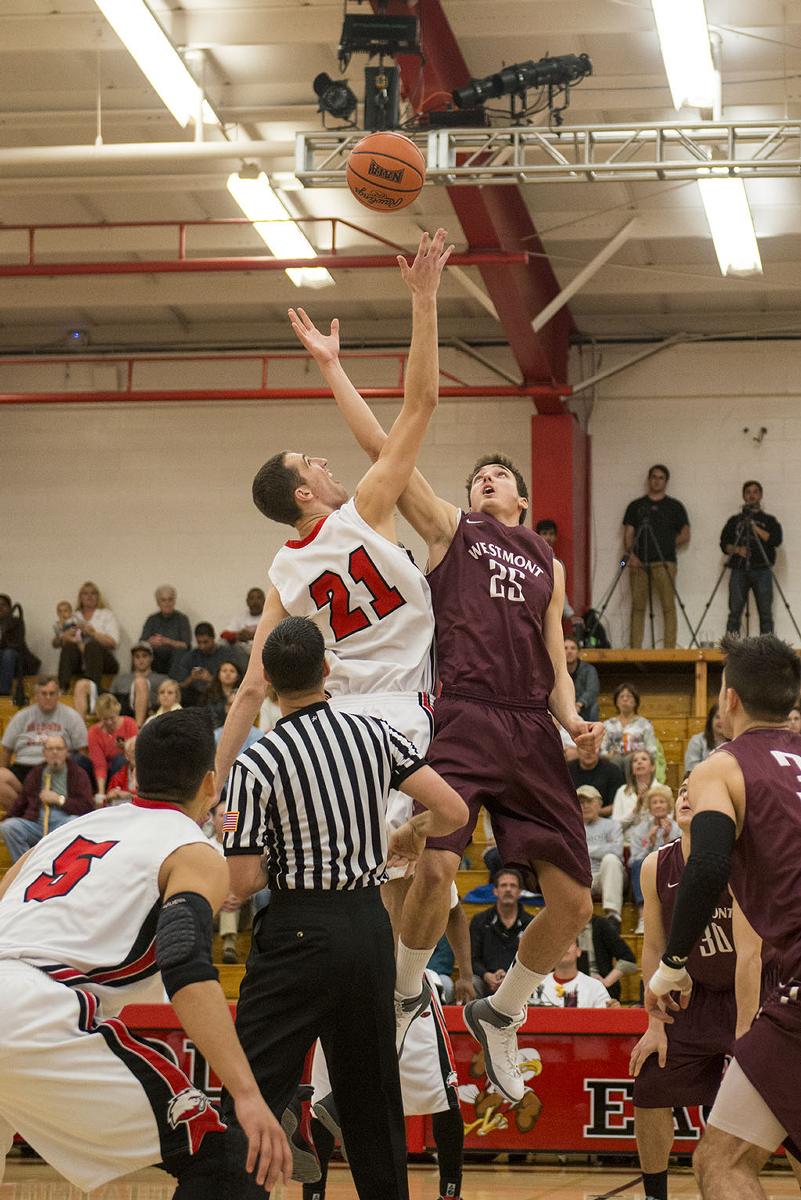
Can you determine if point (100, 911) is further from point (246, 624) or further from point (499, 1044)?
point (246, 624)

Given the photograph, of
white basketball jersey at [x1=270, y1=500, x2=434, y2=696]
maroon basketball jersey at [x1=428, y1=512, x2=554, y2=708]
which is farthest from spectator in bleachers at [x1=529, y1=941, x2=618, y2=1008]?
white basketball jersey at [x1=270, y1=500, x2=434, y2=696]

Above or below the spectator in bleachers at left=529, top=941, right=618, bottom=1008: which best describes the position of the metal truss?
above

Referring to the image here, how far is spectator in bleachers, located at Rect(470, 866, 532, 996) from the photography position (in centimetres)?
1086

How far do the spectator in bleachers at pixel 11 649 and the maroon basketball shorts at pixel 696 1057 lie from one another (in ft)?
44.7

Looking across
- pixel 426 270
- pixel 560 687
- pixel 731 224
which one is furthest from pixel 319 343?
pixel 731 224

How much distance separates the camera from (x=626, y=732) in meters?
15.1

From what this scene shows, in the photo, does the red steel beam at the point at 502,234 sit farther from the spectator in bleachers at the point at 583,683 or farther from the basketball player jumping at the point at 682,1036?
the basketball player jumping at the point at 682,1036

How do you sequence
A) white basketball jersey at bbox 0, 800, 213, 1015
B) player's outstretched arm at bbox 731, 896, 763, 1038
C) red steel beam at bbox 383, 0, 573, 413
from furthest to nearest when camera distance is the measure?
1. red steel beam at bbox 383, 0, 573, 413
2. player's outstretched arm at bbox 731, 896, 763, 1038
3. white basketball jersey at bbox 0, 800, 213, 1015

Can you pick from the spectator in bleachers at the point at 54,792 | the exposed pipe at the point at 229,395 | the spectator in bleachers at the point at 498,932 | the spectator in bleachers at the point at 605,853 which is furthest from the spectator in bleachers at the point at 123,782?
the exposed pipe at the point at 229,395

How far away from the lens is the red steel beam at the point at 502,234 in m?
13.0

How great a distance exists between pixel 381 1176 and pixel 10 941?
1.40 meters

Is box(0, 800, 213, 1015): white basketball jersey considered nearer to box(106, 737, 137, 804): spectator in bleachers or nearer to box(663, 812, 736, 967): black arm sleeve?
box(663, 812, 736, 967): black arm sleeve

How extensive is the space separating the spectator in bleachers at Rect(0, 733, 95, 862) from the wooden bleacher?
1.58 m

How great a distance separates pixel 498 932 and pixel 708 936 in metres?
4.25
